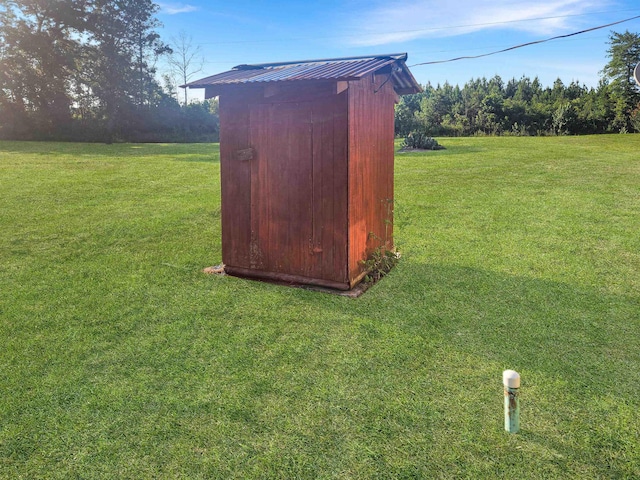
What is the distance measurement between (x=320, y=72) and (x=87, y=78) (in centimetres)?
3016

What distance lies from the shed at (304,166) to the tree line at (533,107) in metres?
21.9

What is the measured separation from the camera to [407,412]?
321cm

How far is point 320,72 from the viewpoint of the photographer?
531 cm

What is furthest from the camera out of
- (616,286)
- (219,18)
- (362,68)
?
(219,18)

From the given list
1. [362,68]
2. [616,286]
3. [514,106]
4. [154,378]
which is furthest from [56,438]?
[514,106]

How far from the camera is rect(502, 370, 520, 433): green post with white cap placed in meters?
2.62

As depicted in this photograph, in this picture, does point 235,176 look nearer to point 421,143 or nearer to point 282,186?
point 282,186

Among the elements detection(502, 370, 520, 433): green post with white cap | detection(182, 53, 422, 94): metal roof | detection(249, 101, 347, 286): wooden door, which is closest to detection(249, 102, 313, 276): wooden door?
detection(249, 101, 347, 286): wooden door

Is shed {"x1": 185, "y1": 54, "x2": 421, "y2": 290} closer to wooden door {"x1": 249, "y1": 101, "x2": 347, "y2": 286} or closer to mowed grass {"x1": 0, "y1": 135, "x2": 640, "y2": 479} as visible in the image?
wooden door {"x1": 249, "y1": 101, "x2": 347, "y2": 286}

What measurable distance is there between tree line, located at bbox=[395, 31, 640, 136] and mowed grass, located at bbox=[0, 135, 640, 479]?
21777mm

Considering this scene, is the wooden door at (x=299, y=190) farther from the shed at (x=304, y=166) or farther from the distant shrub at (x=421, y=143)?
the distant shrub at (x=421, y=143)

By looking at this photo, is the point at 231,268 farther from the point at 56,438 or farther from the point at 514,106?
the point at 514,106

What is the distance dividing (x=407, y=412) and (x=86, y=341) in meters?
3.07

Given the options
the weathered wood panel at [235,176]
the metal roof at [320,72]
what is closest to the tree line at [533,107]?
the metal roof at [320,72]
